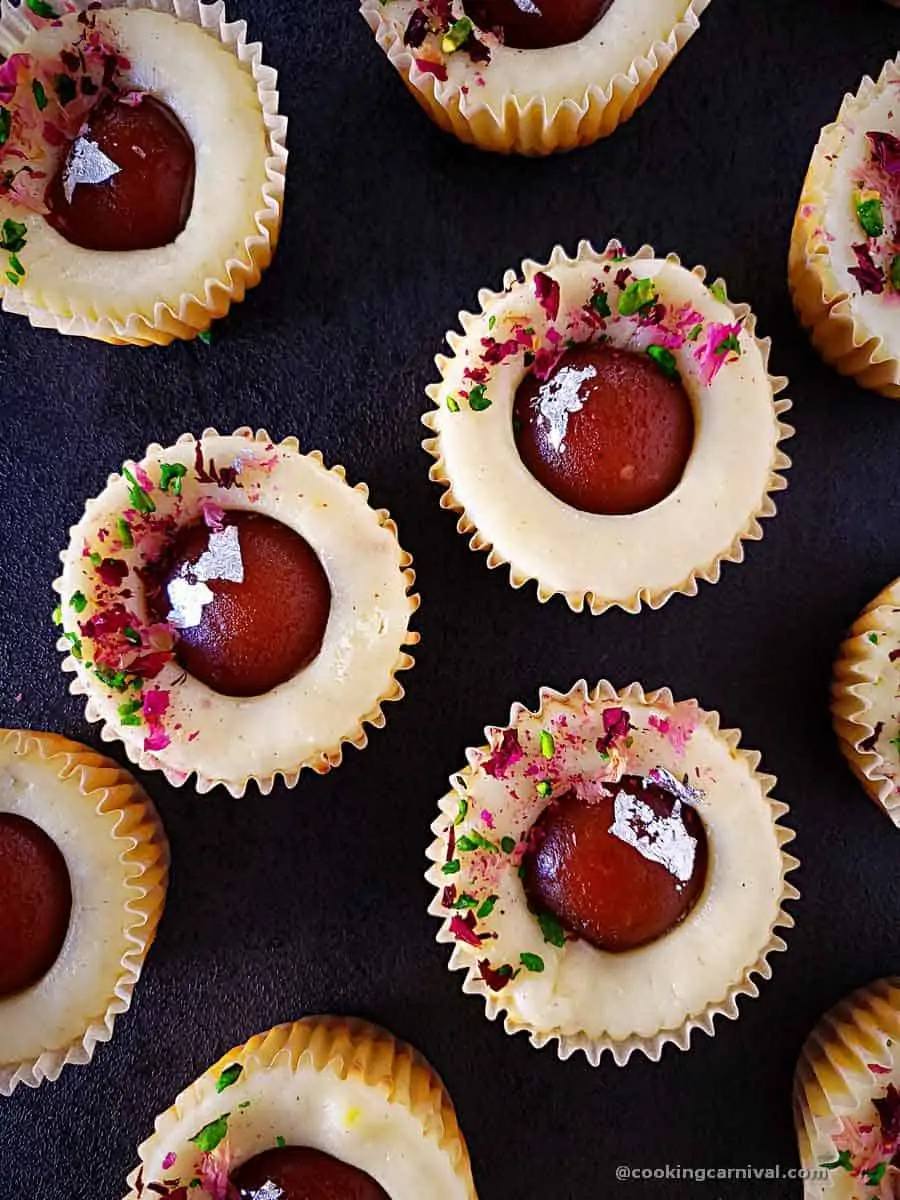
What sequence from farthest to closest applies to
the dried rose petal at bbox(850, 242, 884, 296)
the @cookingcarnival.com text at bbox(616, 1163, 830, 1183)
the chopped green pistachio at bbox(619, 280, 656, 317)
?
the @cookingcarnival.com text at bbox(616, 1163, 830, 1183), the dried rose petal at bbox(850, 242, 884, 296), the chopped green pistachio at bbox(619, 280, 656, 317)

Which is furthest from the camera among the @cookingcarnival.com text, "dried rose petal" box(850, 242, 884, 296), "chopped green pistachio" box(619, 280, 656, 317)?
the @cookingcarnival.com text

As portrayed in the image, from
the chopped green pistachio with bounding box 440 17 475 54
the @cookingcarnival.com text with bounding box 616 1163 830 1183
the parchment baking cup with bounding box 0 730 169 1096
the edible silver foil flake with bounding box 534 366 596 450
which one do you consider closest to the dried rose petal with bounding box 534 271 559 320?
the edible silver foil flake with bounding box 534 366 596 450

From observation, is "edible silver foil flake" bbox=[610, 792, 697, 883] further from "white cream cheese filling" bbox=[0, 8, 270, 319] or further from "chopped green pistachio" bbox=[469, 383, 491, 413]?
"white cream cheese filling" bbox=[0, 8, 270, 319]

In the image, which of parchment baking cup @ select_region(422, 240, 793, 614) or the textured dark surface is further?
the textured dark surface

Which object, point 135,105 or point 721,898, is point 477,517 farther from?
point 135,105

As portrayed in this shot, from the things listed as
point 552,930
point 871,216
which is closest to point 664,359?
point 871,216

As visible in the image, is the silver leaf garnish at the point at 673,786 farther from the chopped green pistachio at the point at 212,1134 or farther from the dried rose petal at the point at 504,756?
the chopped green pistachio at the point at 212,1134

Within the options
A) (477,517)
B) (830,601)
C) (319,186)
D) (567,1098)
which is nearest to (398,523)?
(477,517)
